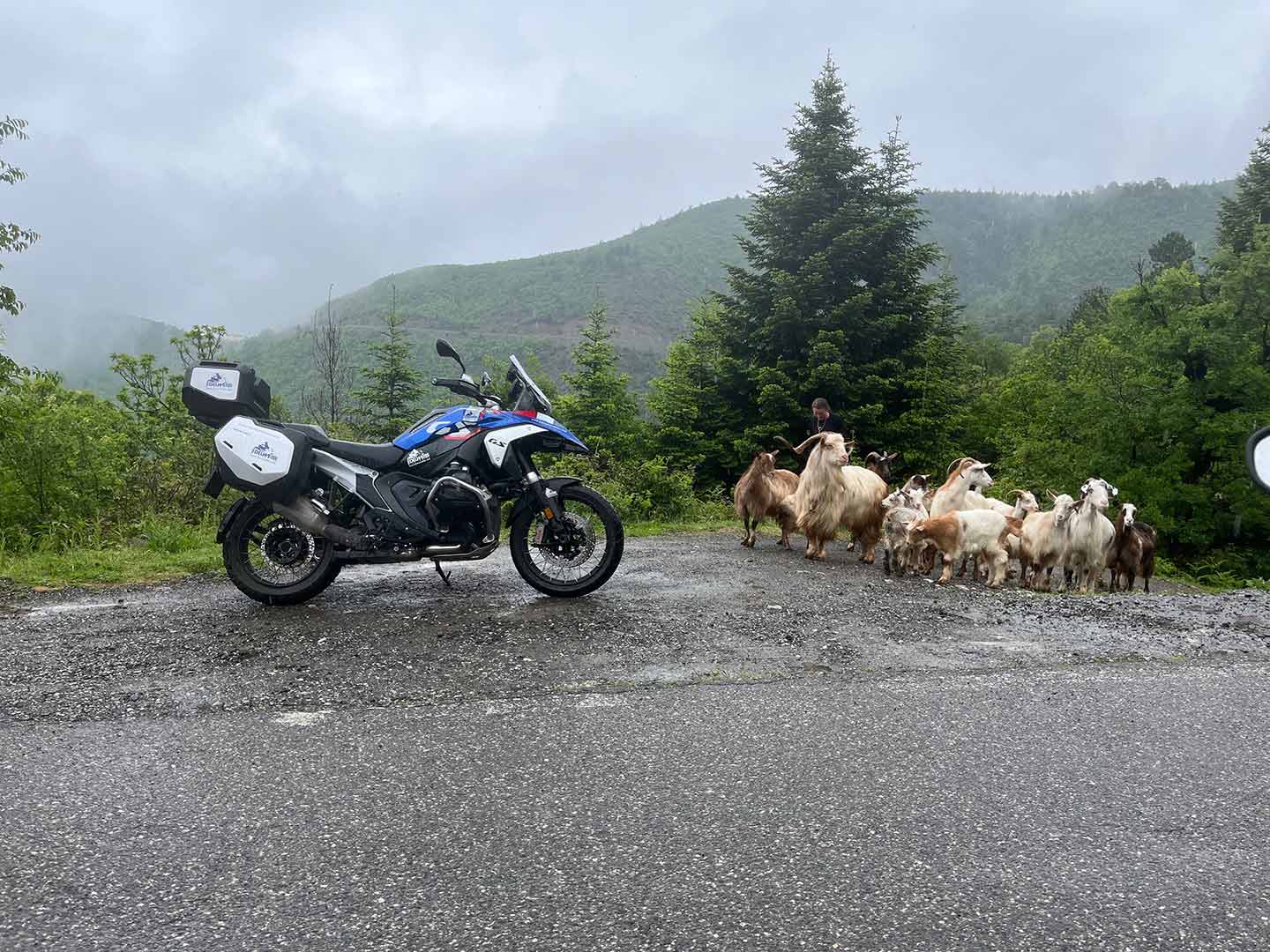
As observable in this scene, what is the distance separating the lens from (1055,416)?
2978 centimetres

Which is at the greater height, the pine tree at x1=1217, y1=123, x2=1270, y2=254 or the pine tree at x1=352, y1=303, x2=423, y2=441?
the pine tree at x1=1217, y1=123, x2=1270, y2=254

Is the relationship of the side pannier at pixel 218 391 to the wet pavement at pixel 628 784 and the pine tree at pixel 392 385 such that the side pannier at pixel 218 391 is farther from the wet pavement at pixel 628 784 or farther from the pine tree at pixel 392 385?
the pine tree at pixel 392 385

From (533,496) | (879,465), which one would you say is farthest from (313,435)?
(879,465)

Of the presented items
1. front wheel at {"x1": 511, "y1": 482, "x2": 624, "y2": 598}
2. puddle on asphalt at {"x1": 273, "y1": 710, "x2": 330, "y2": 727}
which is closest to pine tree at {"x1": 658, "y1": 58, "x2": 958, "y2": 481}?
front wheel at {"x1": 511, "y1": 482, "x2": 624, "y2": 598}

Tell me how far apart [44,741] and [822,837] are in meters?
3.32

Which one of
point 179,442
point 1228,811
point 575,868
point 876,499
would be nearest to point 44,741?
point 575,868

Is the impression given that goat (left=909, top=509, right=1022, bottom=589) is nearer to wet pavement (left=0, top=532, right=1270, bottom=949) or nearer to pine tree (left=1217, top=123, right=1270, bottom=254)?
wet pavement (left=0, top=532, right=1270, bottom=949)

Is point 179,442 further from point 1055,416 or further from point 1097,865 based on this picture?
point 1055,416

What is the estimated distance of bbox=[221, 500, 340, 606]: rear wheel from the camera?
21.8ft

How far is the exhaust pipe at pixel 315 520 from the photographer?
21.8 feet

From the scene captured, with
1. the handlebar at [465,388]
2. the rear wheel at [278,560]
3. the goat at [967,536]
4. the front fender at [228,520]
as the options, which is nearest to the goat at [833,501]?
the goat at [967,536]

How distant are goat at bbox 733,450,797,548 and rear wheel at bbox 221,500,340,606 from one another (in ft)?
20.4

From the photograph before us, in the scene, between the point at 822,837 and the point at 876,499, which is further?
the point at 876,499

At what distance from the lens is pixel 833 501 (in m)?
10.9
